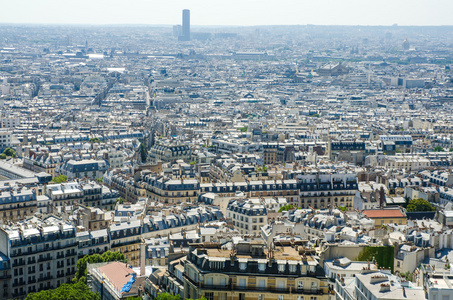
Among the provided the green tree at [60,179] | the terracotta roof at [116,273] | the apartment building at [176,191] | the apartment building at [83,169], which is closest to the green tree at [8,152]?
the apartment building at [83,169]

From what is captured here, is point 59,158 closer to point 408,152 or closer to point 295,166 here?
point 295,166

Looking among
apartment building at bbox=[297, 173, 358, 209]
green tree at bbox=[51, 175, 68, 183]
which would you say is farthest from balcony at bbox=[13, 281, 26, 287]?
apartment building at bbox=[297, 173, 358, 209]

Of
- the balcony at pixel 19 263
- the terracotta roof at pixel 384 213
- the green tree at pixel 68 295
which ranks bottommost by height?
the balcony at pixel 19 263

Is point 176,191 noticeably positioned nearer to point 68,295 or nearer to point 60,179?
point 60,179

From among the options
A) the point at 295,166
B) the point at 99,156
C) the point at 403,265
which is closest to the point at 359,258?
the point at 403,265

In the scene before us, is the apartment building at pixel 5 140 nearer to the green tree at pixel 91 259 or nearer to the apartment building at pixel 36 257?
the apartment building at pixel 36 257

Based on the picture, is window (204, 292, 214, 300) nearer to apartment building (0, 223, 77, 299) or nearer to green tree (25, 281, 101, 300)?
green tree (25, 281, 101, 300)
